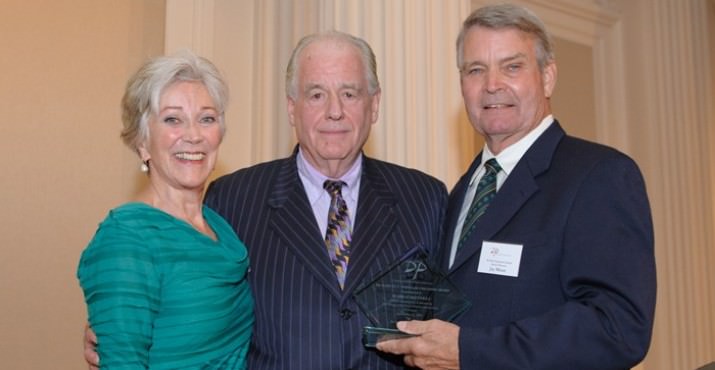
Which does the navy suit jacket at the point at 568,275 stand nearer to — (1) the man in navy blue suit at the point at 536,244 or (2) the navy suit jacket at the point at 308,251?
(1) the man in navy blue suit at the point at 536,244

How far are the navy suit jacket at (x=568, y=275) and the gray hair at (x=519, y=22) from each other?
326 millimetres

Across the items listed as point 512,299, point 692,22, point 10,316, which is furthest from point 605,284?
point 692,22

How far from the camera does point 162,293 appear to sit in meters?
2.27

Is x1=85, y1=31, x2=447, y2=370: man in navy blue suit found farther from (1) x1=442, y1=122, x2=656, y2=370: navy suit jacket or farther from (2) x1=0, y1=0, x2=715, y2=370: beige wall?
(2) x1=0, y1=0, x2=715, y2=370: beige wall

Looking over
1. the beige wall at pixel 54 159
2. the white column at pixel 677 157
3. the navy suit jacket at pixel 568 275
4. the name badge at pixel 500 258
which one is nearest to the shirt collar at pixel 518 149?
the navy suit jacket at pixel 568 275

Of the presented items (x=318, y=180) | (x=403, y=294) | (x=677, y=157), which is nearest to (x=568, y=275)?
(x=403, y=294)

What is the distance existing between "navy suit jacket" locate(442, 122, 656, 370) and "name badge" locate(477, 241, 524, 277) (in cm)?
1

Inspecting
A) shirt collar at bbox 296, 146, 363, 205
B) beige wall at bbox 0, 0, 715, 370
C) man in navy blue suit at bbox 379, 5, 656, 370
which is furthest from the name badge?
beige wall at bbox 0, 0, 715, 370

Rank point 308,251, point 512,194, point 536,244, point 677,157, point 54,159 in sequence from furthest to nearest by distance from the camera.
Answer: point 677,157 → point 54,159 → point 308,251 → point 512,194 → point 536,244

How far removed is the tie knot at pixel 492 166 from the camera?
271 centimetres

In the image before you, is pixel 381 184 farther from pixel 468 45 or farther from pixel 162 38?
pixel 162 38

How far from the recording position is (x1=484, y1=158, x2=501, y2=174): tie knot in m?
2.71

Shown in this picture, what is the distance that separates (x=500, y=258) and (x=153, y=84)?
1003 millimetres

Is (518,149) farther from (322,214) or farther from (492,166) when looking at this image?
(322,214)
